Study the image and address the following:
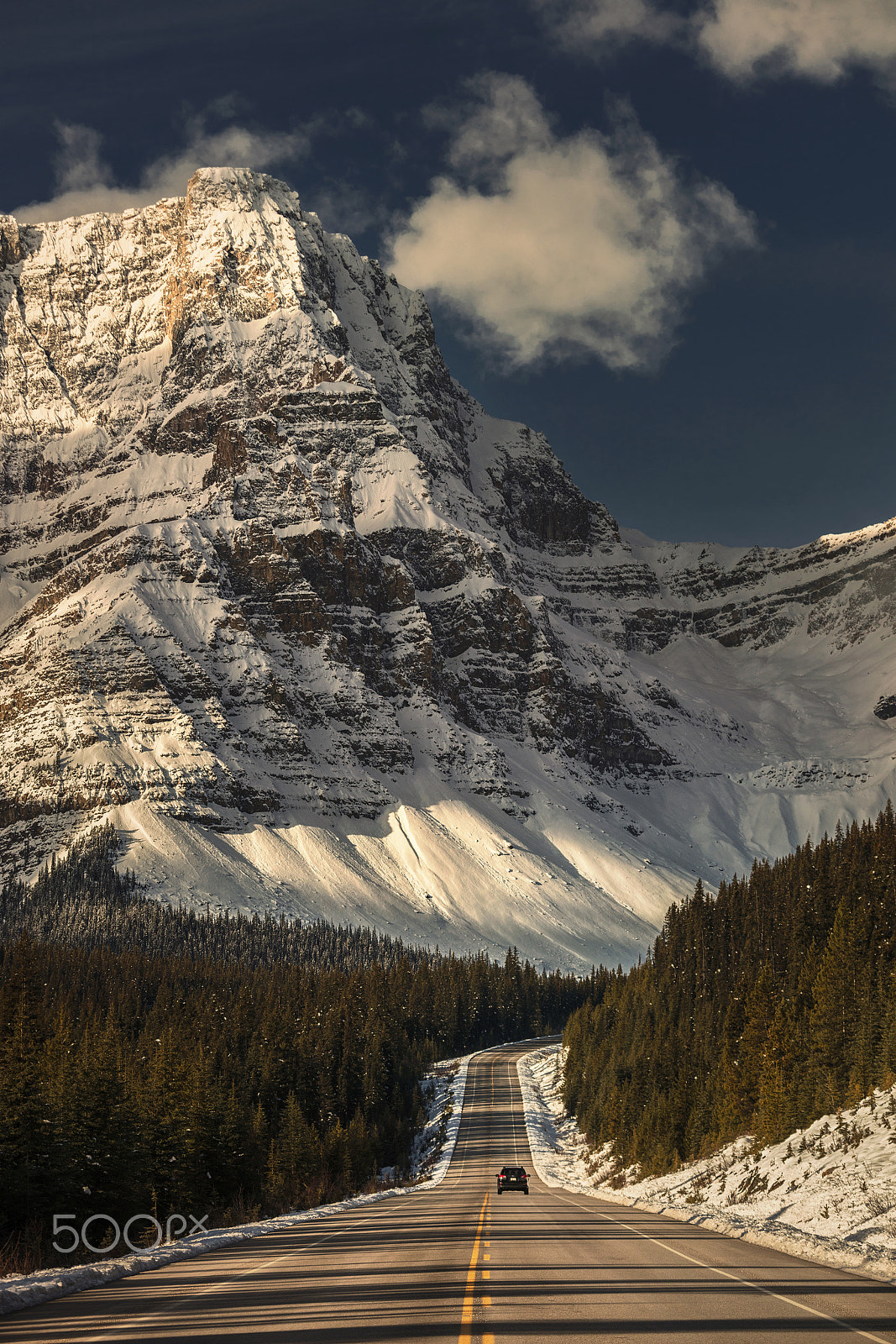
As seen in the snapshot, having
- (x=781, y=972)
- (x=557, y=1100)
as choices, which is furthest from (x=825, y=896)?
(x=557, y=1100)

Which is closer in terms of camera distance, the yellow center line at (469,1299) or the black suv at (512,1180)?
the yellow center line at (469,1299)

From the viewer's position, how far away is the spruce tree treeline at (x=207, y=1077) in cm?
4066

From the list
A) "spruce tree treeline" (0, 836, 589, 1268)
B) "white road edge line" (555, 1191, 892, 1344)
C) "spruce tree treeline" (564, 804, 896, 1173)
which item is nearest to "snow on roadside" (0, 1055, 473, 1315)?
"spruce tree treeline" (0, 836, 589, 1268)

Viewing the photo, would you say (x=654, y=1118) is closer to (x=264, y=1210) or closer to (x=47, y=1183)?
(x=264, y=1210)

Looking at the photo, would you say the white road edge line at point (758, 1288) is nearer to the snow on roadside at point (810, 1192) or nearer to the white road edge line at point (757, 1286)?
the white road edge line at point (757, 1286)

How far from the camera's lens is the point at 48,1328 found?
15.0 m

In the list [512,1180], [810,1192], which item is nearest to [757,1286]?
[810,1192]

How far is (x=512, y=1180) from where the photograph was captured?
179 ft

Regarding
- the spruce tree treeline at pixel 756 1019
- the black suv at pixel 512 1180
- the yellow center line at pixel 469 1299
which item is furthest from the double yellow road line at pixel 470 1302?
the black suv at pixel 512 1180

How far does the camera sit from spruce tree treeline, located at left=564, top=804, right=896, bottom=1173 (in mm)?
46312

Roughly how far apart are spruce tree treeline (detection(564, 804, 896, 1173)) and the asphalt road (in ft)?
65.8

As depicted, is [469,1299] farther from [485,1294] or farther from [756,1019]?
[756,1019]

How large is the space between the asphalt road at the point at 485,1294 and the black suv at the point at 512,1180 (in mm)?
27070

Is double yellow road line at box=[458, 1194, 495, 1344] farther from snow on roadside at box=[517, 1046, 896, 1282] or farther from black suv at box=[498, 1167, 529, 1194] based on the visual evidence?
black suv at box=[498, 1167, 529, 1194]
